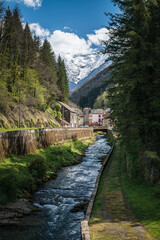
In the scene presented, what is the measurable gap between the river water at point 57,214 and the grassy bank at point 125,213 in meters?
1.31

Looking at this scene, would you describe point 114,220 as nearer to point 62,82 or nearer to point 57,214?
point 57,214

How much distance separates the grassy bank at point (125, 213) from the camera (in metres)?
6.77

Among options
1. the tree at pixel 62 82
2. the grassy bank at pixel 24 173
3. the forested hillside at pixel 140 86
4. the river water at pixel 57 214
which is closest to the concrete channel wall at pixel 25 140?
the grassy bank at pixel 24 173

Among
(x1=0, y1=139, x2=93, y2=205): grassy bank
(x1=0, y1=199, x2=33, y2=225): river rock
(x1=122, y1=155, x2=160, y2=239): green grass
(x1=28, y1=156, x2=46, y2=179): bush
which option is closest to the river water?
(x1=0, y1=199, x2=33, y2=225): river rock

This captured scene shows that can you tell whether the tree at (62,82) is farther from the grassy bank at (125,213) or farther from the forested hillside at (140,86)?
the grassy bank at (125,213)

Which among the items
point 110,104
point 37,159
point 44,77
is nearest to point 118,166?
point 110,104

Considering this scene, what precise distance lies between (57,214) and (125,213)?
400 cm

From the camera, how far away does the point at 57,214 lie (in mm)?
10695

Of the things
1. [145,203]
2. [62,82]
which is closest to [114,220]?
[145,203]

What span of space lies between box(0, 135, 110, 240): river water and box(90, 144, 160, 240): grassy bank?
131 cm

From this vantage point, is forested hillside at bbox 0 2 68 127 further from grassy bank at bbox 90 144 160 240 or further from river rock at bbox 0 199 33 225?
grassy bank at bbox 90 144 160 240

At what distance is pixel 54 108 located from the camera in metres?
56.1

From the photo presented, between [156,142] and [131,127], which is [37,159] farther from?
[156,142]

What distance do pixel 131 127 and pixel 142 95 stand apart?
2596mm
